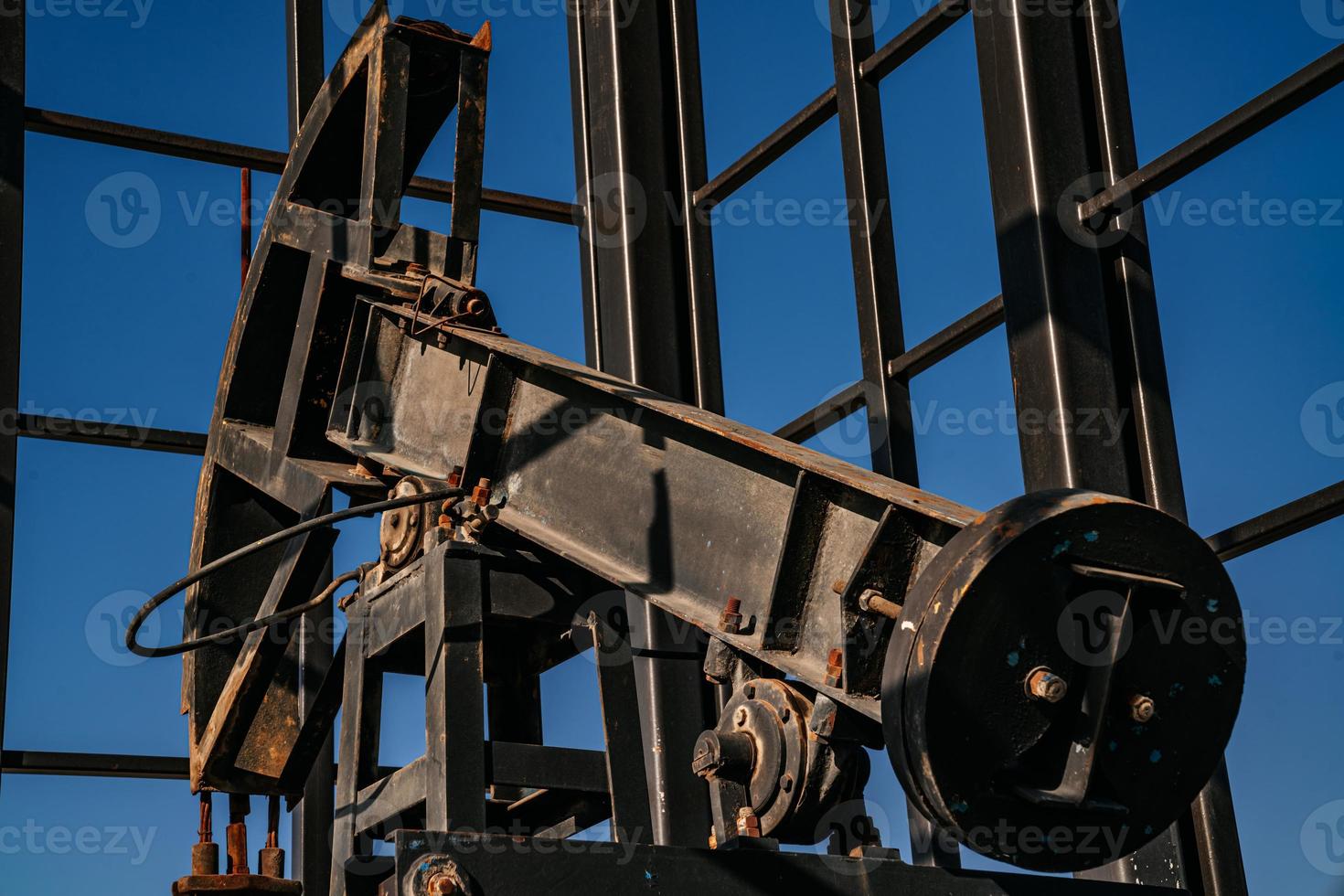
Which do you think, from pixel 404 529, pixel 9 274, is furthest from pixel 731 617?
pixel 9 274

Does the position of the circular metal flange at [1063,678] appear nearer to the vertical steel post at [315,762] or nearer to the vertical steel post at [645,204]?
the vertical steel post at [315,762]

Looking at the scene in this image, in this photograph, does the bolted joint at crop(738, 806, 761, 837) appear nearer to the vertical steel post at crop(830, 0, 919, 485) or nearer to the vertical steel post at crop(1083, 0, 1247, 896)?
the vertical steel post at crop(1083, 0, 1247, 896)

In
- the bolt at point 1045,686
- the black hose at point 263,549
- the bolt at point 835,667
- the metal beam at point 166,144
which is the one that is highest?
the metal beam at point 166,144

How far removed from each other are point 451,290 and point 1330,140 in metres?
3.07

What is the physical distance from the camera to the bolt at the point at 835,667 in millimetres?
3275

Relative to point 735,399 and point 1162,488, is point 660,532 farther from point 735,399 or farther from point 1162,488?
point 735,399

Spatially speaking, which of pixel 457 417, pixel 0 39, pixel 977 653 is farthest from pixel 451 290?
pixel 0 39

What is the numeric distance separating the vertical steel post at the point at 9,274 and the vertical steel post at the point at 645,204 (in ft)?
9.68

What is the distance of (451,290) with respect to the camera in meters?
4.35

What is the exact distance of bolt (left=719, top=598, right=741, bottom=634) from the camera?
139 inches

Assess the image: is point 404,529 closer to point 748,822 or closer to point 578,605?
point 578,605

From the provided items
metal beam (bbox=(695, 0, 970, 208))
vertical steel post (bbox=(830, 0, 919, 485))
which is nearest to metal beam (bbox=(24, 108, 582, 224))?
metal beam (bbox=(695, 0, 970, 208))

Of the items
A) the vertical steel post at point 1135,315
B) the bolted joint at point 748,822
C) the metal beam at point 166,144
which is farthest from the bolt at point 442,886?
the metal beam at point 166,144

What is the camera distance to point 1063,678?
9.64ft
